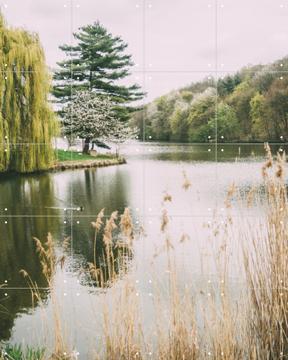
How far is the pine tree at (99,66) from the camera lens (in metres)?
3.08

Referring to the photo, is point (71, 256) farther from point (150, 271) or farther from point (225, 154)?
point (225, 154)

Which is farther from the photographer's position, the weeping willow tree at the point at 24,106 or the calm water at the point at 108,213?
the weeping willow tree at the point at 24,106

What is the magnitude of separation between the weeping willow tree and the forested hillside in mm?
598

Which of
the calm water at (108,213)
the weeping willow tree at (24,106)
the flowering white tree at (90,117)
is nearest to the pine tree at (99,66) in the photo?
the flowering white tree at (90,117)

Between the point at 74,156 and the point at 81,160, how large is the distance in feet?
0.20

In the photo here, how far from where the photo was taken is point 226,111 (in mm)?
3109

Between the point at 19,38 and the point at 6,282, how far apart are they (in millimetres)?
1413

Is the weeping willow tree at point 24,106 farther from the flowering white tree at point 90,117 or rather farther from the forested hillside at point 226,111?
the forested hillside at point 226,111

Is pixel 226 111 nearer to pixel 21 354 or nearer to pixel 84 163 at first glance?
pixel 84 163

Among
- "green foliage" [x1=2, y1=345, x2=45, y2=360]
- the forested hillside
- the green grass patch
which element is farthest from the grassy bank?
"green foliage" [x1=2, y1=345, x2=45, y2=360]

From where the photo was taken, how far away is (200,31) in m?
3.01

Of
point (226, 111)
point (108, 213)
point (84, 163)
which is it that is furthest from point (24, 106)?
point (226, 111)

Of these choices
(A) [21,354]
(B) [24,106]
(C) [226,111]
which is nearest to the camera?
(A) [21,354]

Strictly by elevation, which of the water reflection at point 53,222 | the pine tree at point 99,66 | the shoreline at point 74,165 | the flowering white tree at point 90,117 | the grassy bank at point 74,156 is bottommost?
the water reflection at point 53,222
